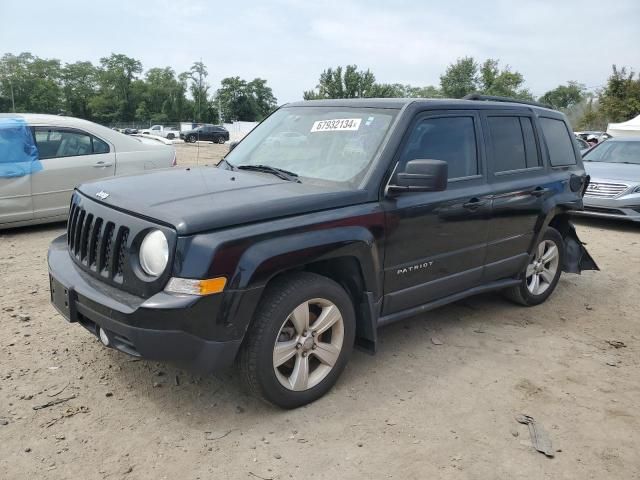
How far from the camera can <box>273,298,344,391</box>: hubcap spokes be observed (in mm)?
3018

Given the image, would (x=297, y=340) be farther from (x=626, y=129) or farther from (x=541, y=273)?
(x=626, y=129)

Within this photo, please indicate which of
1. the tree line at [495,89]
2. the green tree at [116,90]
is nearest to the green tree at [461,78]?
the tree line at [495,89]

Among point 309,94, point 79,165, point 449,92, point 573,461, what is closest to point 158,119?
point 309,94

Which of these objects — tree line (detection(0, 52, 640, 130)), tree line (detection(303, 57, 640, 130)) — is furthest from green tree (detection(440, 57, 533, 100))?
tree line (detection(0, 52, 640, 130))

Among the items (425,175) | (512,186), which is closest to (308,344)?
(425,175)

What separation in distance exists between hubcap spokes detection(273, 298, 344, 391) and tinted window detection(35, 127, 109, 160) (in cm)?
558

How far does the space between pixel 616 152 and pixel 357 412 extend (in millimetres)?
9557

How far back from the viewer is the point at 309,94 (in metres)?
72.1

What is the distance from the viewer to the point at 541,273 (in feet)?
17.0

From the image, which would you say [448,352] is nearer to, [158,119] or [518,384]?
[518,384]

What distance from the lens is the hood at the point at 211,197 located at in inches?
108

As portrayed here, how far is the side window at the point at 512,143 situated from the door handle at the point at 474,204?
0.39 metres

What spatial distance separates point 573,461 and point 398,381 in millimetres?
1125

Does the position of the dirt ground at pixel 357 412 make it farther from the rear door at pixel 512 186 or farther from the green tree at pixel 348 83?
the green tree at pixel 348 83
